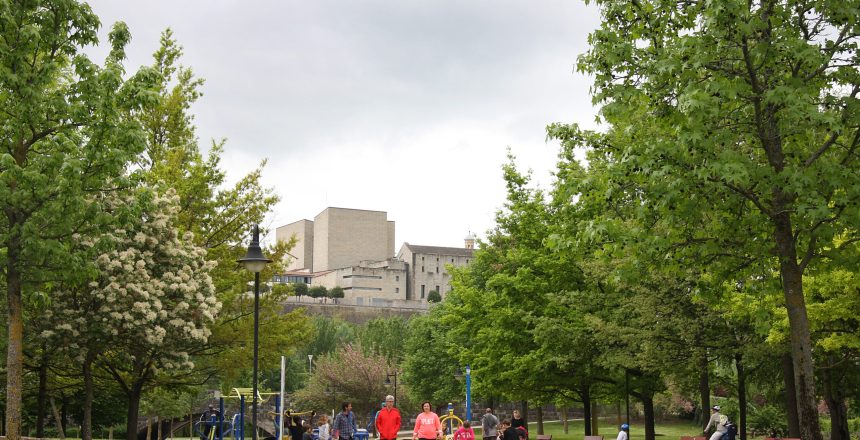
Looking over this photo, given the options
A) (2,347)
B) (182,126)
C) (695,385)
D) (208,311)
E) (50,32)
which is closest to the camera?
(50,32)

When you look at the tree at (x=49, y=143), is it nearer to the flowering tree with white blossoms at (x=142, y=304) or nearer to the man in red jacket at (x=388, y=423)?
the flowering tree with white blossoms at (x=142, y=304)

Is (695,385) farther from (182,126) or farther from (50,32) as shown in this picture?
(50,32)

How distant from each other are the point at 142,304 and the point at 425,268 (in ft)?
420

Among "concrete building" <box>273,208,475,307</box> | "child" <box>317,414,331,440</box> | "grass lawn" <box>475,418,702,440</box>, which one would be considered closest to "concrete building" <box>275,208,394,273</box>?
"concrete building" <box>273,208,475,307</box>

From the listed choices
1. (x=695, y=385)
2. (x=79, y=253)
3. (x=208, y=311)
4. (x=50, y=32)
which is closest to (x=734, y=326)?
(x=695, y=385)

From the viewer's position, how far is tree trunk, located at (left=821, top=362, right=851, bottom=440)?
30047 mm

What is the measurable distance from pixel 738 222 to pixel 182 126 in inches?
868

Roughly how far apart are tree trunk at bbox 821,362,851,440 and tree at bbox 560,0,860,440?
16.0m

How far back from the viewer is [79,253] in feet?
65.9

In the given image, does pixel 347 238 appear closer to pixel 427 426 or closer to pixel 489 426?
pixel 489 426

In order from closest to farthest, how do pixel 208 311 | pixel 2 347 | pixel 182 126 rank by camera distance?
1. pixel 2 347
2. pixel 208 311
3. pixel 182 126

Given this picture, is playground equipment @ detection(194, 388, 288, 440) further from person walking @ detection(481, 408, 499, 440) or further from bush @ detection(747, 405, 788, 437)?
bush @ detection(747, 405, 788, 437)

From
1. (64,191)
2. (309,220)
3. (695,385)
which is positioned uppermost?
(309,220)

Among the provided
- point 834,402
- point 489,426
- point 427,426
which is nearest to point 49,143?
point 427,426
